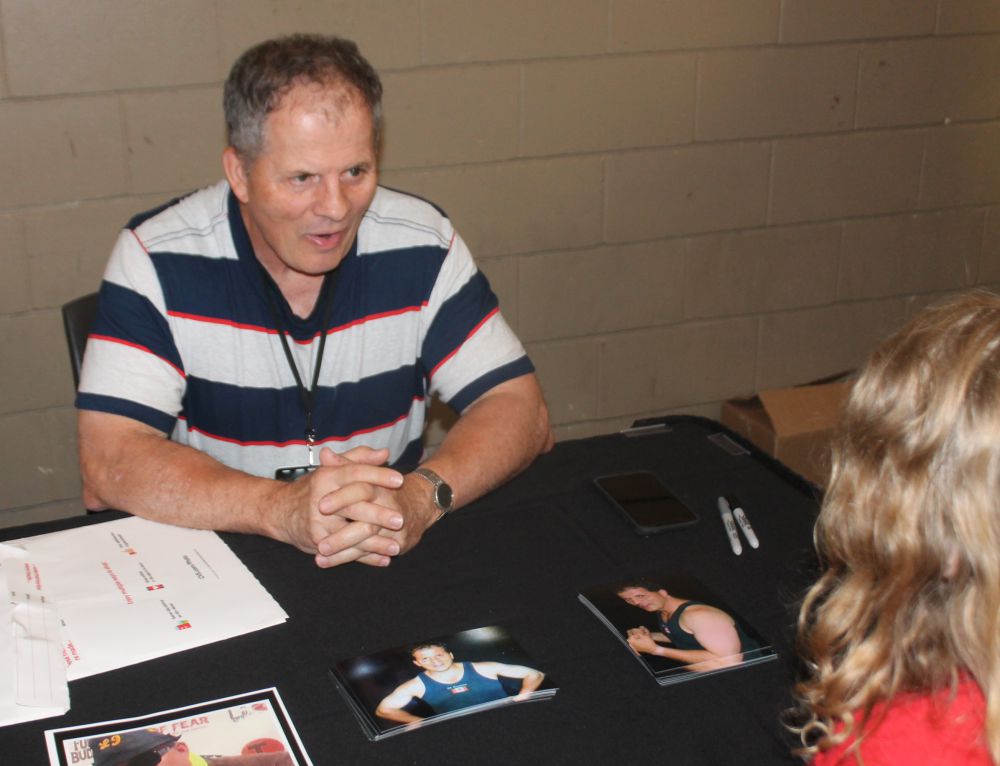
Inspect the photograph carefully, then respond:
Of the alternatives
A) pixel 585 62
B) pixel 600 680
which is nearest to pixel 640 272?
pixel 585 62

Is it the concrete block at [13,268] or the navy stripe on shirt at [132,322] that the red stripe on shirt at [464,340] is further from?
the concrete block at [13,268]

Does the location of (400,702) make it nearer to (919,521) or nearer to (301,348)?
(919,521)

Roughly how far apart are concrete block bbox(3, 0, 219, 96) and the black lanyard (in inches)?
36.0

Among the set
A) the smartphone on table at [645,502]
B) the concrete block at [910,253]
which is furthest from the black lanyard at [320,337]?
the concrete block at [910,253]

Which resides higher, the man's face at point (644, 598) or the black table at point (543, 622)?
the man's face at point (644, 598)

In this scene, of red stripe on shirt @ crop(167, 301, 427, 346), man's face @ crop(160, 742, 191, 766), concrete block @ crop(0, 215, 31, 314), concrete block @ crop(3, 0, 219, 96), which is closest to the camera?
man's face @ crop(160, 742, 191, 766)

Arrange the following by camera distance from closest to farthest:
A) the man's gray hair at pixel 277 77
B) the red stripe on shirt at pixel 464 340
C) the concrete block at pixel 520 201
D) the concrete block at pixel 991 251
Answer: the man's gray hair at pixel 277 77 < the red stripe on shirt at pixel 464 340 < the concrete block at pixel 520 201 < the concrete block at pixel 991 251

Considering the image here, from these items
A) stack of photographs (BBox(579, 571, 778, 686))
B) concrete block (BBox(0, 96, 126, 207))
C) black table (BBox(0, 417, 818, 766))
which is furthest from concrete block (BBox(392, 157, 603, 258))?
stack of photographs (BBox(579, 571, 778, 686))

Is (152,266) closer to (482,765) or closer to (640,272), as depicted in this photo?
(482,765)

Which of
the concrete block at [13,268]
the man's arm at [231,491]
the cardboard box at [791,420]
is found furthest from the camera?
the cardboard box at [791,420]

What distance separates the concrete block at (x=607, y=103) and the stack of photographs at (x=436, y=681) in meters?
1.95

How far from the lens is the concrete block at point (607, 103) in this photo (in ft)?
9.75

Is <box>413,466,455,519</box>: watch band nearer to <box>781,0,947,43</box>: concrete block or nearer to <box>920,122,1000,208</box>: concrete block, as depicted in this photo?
<box>781,0,947,43</box>: concrete block

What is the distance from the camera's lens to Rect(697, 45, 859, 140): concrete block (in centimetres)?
317
